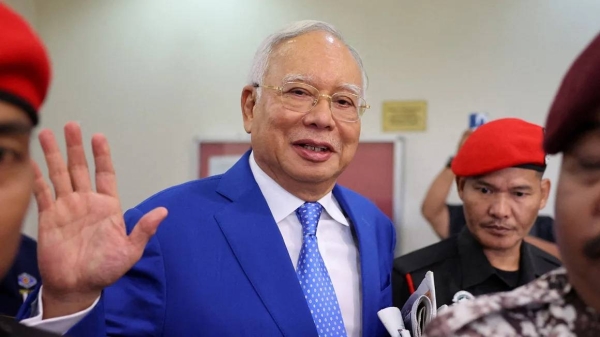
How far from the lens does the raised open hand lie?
896 millimetres

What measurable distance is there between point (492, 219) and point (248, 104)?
74 cm

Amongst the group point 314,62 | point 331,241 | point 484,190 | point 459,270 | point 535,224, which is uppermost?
point 314,62

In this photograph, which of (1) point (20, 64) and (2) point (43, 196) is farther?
(2) point (43, 196)

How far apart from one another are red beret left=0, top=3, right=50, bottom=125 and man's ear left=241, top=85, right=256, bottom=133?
0.85 metres

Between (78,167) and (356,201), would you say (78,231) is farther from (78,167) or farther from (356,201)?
(356,201)

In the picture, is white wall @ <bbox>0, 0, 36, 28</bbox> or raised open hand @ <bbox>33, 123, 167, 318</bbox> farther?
white wall @ <bbox>0, 0, 36, 28</bbox>

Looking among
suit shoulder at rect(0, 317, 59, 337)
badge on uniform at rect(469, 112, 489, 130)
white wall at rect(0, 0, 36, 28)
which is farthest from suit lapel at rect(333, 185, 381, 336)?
white wall at rect(0, 0, 36, 28)

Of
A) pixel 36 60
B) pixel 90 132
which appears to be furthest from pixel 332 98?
pixel 90 132

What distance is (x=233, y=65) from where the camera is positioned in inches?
118

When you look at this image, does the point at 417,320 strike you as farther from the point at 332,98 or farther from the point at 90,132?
the point at 90,132

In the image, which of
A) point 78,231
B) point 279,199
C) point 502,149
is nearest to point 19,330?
point 78,231

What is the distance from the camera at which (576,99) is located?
1.87ft

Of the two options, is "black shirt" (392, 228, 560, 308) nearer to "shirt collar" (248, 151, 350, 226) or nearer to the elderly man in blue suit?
the elderly man in blue suit

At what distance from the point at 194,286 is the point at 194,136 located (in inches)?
76.2
